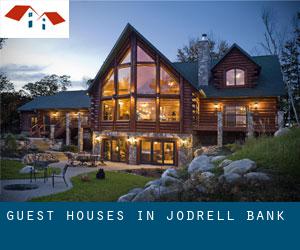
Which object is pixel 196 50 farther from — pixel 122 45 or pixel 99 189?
pixel 99 189

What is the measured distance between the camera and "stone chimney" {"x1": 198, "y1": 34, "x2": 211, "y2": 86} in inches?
840

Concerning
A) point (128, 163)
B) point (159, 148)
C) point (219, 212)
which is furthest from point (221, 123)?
point (219, 212)

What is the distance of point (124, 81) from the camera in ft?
64.1

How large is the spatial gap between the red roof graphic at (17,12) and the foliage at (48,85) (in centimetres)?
4416

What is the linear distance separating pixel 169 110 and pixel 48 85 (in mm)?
42113

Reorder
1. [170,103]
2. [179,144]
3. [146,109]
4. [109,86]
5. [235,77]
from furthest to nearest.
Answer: [235,77], [109,86], [146,109], [170,103], [179,144]

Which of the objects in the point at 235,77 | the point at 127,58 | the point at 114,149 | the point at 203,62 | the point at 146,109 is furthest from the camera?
the point at 203,62

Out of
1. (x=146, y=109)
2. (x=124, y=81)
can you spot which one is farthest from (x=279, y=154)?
(x=124, y=81)

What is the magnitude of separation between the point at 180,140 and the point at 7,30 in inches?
480

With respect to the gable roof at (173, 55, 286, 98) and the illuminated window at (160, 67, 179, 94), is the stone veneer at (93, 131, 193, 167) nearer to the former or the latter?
the illuminated window at (160, 67, 179, 94)

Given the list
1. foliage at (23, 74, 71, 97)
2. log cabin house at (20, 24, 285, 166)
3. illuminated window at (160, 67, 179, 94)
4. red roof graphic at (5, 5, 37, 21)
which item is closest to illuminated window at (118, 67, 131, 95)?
log cabin house at (20, 24, 285, 166)

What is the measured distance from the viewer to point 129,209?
624cm

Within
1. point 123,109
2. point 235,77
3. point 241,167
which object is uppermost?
point 235,77

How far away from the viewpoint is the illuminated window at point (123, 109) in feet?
63.9
